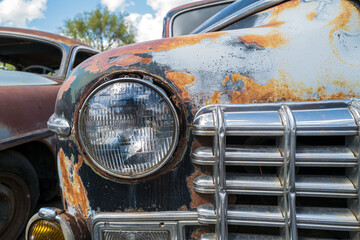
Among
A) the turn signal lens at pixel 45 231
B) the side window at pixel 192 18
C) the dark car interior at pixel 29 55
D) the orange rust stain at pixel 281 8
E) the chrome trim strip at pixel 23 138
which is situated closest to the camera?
the turn signal lens at pixel 45 231

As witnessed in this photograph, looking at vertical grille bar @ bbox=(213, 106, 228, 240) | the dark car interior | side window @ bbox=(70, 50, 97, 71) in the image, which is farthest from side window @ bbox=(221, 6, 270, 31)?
the dark car interior

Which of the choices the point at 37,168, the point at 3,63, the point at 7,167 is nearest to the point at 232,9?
the point at 7,167

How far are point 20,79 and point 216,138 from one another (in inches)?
92.0

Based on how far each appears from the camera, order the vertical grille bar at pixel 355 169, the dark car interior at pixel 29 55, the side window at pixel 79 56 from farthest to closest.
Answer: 1. the side window at pixel 79 56
2. the dark car interior at pixel 29 55
3. the vertical grille bar at pixel 355 169

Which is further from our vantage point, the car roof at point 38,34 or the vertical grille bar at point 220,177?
the car roof at point 38,34

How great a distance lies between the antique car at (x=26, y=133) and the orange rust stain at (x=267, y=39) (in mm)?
1719

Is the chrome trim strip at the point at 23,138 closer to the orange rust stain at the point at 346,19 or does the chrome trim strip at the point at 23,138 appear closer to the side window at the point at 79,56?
the side window at the point at 79,56

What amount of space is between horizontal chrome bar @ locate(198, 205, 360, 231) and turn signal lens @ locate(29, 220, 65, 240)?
1.89 ft

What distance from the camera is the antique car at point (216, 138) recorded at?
2.56 ft

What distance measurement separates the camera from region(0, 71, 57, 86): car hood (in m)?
2.19

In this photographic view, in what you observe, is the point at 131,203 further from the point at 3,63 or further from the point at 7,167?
Result: the point at 3,63

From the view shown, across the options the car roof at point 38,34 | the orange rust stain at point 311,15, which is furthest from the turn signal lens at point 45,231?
the car roof at point 38,34

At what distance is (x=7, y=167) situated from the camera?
5.91 feet

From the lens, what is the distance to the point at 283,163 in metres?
0.77
